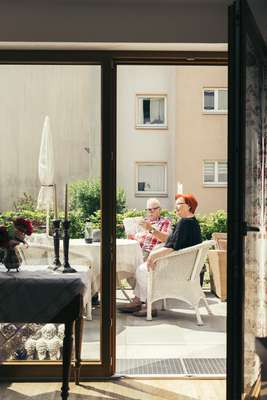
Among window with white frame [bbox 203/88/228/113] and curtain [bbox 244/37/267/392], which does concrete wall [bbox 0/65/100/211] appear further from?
curtain [bbox 244/37/267/392]

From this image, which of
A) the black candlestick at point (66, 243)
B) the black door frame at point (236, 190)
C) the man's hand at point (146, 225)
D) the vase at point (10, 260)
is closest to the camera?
the black door frame at point (236, 190)

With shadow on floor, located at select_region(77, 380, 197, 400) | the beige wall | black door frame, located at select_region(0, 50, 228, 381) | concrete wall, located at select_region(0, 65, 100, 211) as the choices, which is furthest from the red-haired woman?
concrete wall, located at select_region(0, 65, 100, 211)

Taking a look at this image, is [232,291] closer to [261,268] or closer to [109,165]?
[261,268]

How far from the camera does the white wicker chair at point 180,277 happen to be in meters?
5.09

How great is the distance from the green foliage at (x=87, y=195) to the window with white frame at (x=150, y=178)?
0.46 ft

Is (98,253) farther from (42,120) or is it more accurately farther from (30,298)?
(42,120)

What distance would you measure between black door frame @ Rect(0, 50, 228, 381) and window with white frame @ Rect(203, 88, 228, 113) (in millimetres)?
211

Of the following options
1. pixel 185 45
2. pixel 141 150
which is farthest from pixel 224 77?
pixel 141 150

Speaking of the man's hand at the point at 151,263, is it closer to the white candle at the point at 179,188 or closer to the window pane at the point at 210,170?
the white candle at the point at 179,188

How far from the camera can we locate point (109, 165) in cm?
469

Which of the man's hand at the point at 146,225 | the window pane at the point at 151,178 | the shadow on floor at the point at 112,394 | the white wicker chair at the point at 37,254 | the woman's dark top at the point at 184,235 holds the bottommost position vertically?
the shadow on floor at the point at 112,394

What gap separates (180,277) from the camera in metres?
5.21

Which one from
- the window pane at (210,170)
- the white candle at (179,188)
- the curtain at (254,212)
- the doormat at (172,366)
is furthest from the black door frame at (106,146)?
the curtain at (254,212)

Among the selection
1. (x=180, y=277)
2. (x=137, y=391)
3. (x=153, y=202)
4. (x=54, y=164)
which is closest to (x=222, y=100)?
(x=153, y=202)
